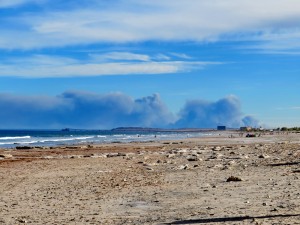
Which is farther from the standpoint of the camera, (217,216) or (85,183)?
(85,183)

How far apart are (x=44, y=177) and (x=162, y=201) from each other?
10902 millimetres

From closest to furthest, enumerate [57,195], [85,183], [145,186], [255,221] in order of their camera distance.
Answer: [255,221], [57,195], [145,186], [85,183]

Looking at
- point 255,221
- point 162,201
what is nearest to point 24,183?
point 162,201

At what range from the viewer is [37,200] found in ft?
60.6

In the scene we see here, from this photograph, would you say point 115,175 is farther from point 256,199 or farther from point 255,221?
point 255,221

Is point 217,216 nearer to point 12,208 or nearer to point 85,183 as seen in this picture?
point 12,208

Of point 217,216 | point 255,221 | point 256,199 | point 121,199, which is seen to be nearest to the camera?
point 255,221

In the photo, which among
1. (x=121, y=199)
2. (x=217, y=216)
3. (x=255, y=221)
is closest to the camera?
(x=255, y=221)

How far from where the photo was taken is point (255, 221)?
1308 centimetres

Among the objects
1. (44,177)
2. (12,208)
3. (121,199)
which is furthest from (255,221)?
(44,177)

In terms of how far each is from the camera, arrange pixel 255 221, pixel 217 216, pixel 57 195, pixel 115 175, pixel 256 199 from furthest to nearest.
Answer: pixel 115 175 < pixel 57 195 < pixel 256 199 < pixel 217 216 < pixel 255 221

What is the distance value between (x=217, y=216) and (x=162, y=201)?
3453 millimetres

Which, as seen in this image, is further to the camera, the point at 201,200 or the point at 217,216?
the point at 201,200

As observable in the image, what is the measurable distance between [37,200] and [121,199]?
9.50 feet
